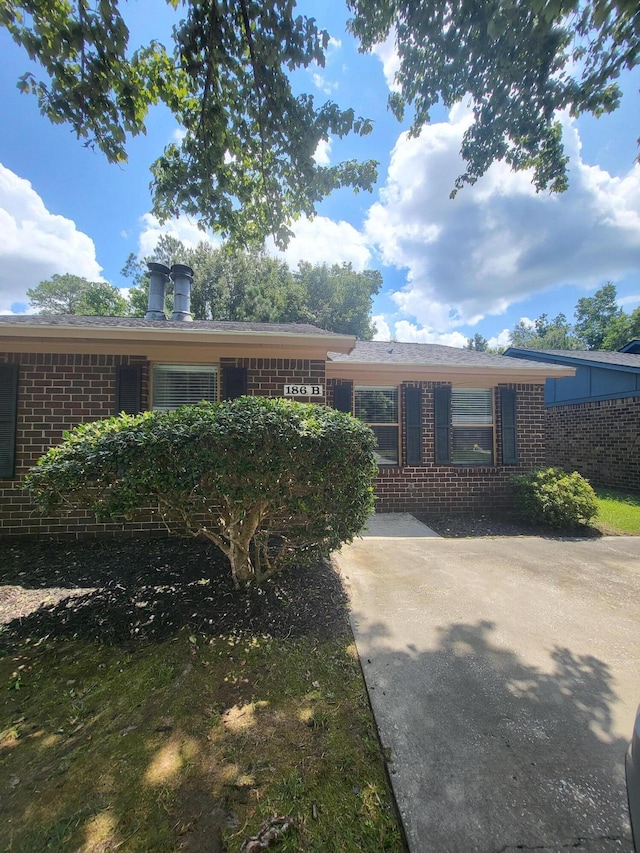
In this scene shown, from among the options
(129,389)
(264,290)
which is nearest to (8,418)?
(129,389)

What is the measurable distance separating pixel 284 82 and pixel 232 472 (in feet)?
13.7

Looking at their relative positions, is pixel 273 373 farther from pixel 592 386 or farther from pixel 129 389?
pixel 592 386

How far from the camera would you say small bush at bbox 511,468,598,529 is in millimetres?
5528

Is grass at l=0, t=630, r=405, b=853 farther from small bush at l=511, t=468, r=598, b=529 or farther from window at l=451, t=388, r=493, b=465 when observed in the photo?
window at l=451, t=388, r=493, b=465

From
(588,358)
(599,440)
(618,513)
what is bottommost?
(618,513)

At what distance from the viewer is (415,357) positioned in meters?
7.11

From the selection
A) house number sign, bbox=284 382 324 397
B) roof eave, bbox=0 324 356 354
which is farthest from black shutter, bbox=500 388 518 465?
house number sign, bbox=284 382 324 397

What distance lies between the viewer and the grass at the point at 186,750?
1.34 meters

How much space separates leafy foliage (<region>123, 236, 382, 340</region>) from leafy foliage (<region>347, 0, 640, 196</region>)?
16258 millimetres

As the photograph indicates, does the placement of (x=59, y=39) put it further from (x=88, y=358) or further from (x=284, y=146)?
(x=88, y=358)

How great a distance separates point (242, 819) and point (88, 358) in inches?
210

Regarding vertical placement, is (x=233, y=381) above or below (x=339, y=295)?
below

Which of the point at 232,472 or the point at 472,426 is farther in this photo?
the point at 472,426

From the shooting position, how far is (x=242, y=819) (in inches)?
53.9
